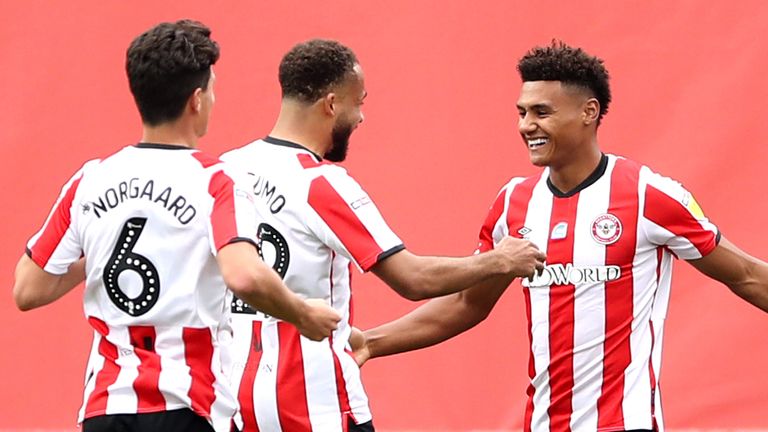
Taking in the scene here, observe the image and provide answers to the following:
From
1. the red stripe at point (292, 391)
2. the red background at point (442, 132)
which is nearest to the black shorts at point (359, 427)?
the red stripe at point (292, 391)

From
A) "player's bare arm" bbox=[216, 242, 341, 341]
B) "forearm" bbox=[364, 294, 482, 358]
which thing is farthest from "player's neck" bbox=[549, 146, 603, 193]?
"player's bare arm" bbox=[216, 242, 341, 341]

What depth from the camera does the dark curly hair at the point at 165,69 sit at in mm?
3141

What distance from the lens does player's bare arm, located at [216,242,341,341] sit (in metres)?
2.94

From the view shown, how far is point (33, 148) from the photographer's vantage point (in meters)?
5.98

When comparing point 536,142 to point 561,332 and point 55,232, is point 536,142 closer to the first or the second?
point 561,332

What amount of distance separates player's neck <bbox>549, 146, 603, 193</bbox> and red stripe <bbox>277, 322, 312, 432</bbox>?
95 cm

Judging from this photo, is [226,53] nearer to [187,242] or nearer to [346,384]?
[346,384]

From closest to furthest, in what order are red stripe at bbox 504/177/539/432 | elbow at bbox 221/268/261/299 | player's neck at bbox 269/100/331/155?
elbow at bbox 221/268/261/299
player's neck at bbox 269/100/331/155
red stripe at bbox 504/177/539/432

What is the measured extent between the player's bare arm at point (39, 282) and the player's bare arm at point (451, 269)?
2.53 ft

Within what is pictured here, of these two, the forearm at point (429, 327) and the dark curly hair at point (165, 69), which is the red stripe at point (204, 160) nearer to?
the dark curly hair at point (165, 69)

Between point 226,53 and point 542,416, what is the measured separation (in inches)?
100

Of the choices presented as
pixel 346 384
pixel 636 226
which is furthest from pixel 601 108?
pixel 346 384

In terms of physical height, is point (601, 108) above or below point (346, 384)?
above

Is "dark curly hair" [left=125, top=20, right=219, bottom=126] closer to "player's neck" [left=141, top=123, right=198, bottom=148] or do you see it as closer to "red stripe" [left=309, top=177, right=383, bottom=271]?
"player's neck" [left=141, top=123, right=198, bottom=148]
